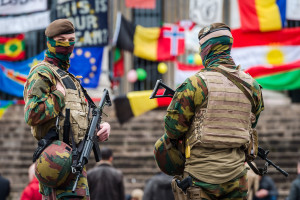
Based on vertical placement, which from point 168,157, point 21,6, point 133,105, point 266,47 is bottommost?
point 133,105

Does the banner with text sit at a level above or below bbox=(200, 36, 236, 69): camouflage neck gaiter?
below

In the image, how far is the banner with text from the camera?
14234 mm

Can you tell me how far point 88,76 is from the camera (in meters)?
14.4

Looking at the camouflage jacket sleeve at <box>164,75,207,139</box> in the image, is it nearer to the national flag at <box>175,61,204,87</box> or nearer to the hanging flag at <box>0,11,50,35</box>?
the national flag at <box>175,61,204,87</box>

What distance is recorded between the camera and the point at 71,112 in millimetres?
5094

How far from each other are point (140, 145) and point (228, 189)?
35.0ft

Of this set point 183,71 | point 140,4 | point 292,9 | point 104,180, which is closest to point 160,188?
point 104,180

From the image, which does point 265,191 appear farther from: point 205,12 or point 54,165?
point 54,165

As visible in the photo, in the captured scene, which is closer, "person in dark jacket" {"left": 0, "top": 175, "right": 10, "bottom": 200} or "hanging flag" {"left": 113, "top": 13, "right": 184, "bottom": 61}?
"person in dark jacket" {"left": 0, "top": 175, "right": 10, "bottom": 200}

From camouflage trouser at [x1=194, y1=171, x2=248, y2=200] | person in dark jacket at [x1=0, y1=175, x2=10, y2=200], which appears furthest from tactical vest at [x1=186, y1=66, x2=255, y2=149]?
person in dark jacket at [x1=0, y1=175, x2=10, y2=200]

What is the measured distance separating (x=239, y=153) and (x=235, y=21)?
12705 millimetres

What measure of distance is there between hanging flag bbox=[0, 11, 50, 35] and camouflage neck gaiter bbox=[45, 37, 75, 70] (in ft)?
32.1

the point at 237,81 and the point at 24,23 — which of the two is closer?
the point at 237,81

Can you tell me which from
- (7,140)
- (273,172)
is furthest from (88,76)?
(273,172)
